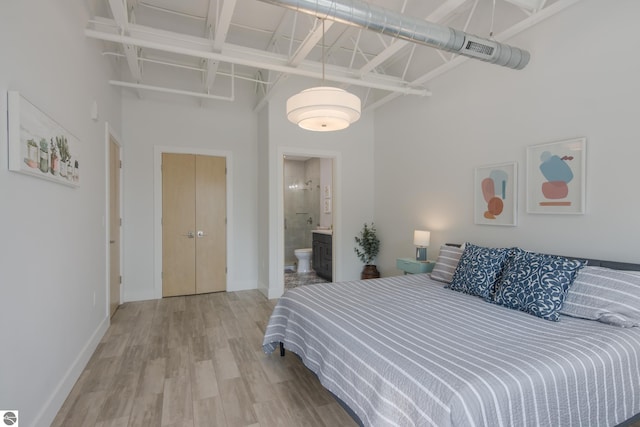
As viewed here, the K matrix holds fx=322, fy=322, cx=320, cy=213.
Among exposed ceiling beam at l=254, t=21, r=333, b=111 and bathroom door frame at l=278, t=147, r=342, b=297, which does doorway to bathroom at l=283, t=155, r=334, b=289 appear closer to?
bathroom door frame at l=278, t=147, r=342, b=297

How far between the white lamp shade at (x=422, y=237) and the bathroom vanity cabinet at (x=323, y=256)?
188 centimetres

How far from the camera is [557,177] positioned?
9.34 ft

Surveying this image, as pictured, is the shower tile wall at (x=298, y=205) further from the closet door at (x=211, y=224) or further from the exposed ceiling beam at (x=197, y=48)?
the exposed ceiling beam at (x=197, y=48)

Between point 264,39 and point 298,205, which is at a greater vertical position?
point 264,39

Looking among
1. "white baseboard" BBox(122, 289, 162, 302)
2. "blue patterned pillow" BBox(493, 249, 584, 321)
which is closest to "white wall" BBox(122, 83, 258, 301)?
"white baseboard" BBox(122, 289, 162, 302)

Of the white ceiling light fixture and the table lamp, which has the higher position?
the white ceiling light fixture

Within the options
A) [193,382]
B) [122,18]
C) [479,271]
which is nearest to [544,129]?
[479,271]

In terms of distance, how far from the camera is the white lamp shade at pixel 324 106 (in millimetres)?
2207

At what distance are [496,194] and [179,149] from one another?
4311 millimetres

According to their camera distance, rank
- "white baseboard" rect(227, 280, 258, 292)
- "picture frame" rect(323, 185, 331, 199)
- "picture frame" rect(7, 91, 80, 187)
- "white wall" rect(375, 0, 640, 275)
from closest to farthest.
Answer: "picture frame" rect(7, 91, 80, 187) < "white wall" rect(375, 0, 640, 275) < "white baseboard" rect(227, 280, 258, 292) < "picture frame" rect(323, 185, 331, 199)

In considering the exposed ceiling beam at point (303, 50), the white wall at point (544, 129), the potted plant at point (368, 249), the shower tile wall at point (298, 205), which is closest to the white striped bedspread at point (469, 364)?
the white wall at point (544, 129)

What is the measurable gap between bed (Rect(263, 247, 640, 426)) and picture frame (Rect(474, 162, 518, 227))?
115 centimetres

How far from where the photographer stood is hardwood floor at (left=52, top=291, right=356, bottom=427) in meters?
2.05

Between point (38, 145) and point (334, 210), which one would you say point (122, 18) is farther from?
point (334, 210)
